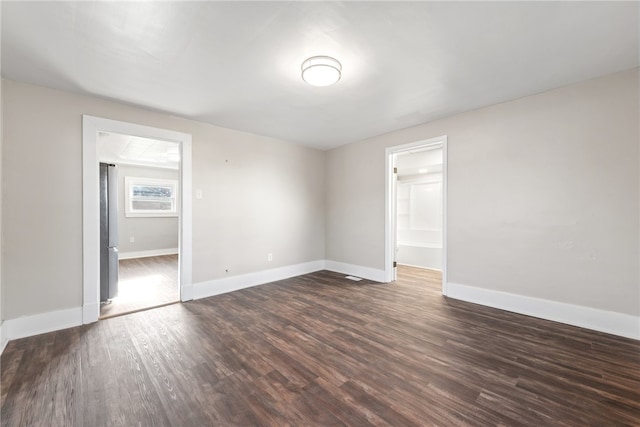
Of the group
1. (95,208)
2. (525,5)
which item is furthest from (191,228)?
(525,5)

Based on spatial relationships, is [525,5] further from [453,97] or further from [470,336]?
[470,336]

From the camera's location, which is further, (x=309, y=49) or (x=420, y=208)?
(x=420, y=208)

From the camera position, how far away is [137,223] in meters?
7.07

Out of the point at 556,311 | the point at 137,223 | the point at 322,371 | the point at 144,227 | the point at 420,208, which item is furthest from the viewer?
the point at 144,227

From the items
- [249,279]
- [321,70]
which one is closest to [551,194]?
[321,70]

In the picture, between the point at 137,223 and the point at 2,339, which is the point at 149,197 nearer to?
the point at 137,223

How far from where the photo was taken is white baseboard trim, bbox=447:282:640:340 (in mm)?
2419

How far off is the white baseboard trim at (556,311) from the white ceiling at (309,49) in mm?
2336

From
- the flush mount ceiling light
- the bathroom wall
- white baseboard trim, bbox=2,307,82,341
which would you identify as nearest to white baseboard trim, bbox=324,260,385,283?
the bathroom wall

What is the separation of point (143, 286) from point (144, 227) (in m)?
3.67

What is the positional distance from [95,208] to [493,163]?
4750mm

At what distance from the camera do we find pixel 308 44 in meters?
1.98

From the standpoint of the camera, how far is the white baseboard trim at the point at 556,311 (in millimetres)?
2419

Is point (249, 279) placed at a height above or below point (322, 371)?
above
